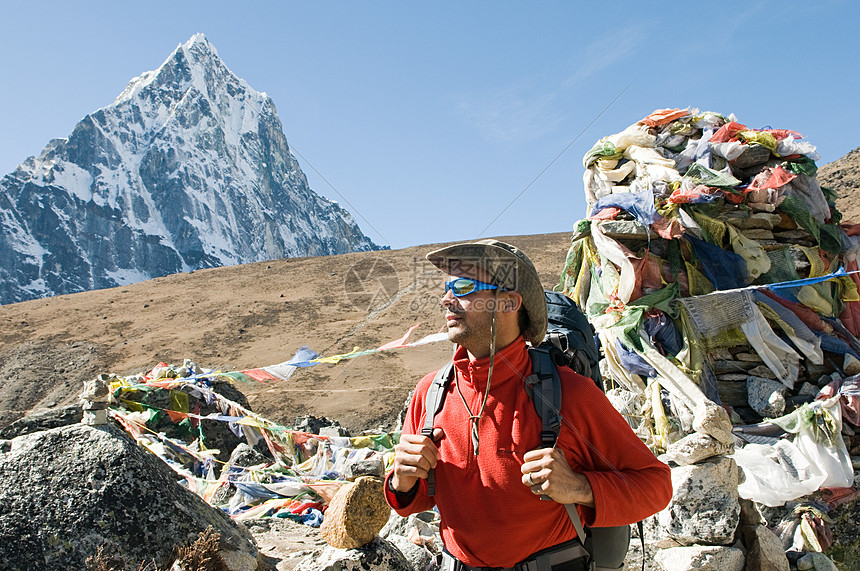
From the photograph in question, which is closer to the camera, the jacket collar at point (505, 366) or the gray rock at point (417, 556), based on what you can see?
the jacket collar at point (505, 366)

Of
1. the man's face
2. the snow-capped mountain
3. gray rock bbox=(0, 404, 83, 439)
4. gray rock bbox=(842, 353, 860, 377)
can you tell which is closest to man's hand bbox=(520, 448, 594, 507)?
the man's face

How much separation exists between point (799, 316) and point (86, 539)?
242 inches

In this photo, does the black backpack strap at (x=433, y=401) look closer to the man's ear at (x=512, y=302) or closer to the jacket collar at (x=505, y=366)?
the jacket collar at (x=505, y=366)

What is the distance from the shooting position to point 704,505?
3.34 m

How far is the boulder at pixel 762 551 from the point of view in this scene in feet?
10.7

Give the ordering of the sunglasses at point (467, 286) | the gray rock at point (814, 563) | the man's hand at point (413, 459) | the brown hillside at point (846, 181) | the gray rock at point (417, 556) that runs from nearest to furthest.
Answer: the man's hand at point (413, 459)
the sunglasses at point (467, 286)
the gray rock at point (417, 556)
the gray rock at point (814, 563)
the brown hillside at point (846, 181)

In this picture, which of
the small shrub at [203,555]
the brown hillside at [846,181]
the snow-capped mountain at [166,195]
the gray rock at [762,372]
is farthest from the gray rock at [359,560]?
the snow-capped mountain at [166,195]

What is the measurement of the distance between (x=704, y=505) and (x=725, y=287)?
294 centimetres

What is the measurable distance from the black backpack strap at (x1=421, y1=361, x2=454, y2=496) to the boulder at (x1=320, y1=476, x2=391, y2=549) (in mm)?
1137

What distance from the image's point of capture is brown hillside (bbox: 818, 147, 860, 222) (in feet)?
60.6

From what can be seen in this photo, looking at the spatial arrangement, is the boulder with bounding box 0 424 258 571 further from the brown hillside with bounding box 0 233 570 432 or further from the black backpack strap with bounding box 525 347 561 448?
the brown hillside with bounding box 0 233 570 432

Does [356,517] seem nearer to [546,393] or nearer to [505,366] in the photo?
A: [505,366]

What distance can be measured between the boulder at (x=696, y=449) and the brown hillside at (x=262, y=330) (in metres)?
8.85

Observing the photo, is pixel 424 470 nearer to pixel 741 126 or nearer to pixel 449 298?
pixel 449 298
